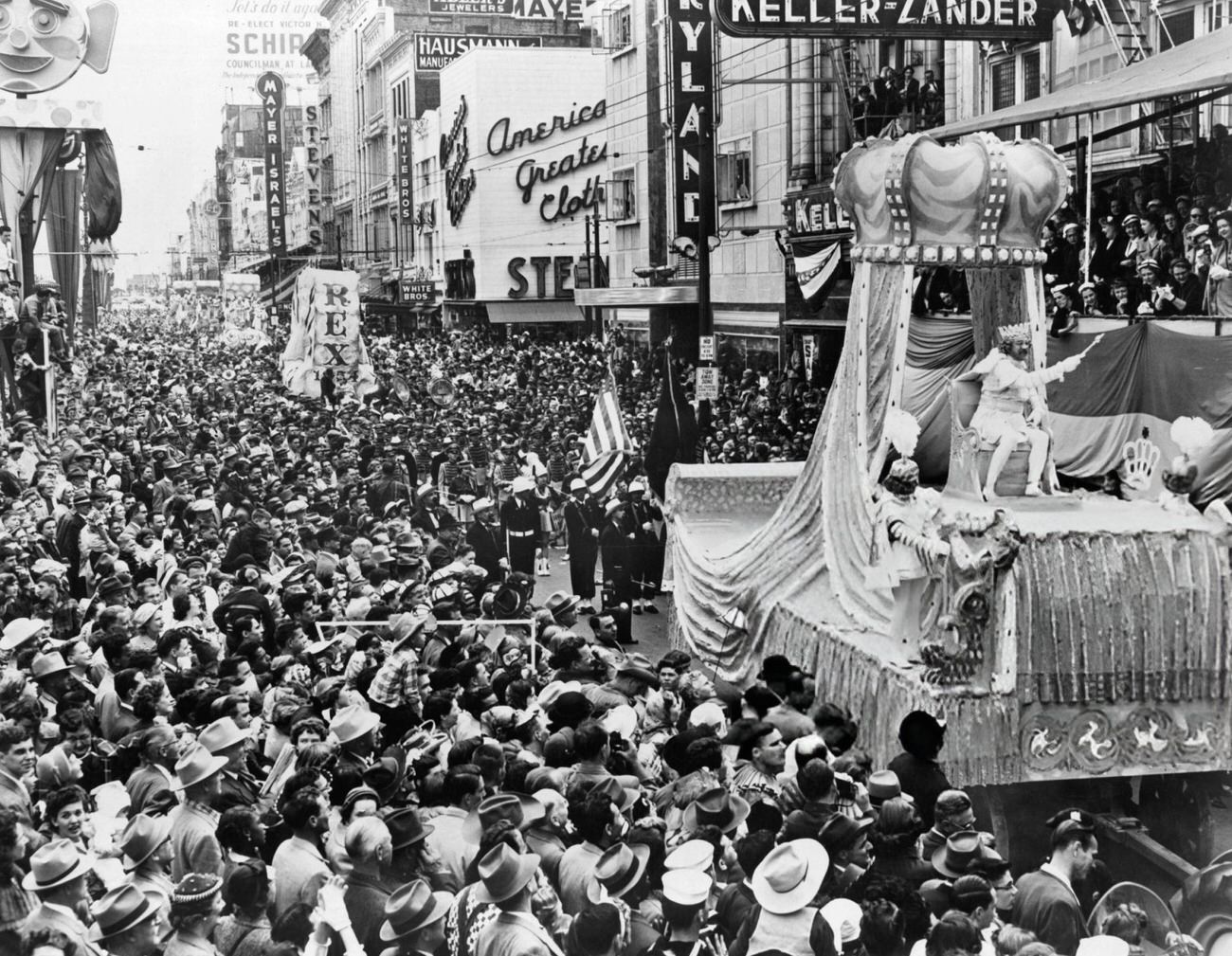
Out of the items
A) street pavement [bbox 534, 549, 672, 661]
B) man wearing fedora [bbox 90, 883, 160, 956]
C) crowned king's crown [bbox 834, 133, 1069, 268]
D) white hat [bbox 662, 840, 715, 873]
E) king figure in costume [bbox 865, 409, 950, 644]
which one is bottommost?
street pavement [bbox 534, 549, 672, 661]

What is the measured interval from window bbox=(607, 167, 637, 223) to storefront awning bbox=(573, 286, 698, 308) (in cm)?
363

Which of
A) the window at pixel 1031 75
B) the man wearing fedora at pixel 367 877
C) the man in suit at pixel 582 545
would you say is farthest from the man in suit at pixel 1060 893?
the window at pixel 1031 75

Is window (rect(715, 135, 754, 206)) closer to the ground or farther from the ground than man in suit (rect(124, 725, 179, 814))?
farther from the ground

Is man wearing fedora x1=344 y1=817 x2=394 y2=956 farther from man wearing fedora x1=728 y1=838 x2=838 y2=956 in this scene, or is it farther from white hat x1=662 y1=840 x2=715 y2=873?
man wearing fedora x1=728 y1=838 x2=838 y2=956

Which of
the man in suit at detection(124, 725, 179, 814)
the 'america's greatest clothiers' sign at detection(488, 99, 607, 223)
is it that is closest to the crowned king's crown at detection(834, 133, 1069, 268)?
the man in suit at detection(124, 725, 179, 814)

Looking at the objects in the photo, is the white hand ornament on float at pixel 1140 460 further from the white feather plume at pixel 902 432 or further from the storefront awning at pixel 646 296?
the storefront awning at pixel 646 296

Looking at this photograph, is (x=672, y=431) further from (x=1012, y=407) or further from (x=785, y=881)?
(x=785, y=881)

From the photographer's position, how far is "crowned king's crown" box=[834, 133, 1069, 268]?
1116cm

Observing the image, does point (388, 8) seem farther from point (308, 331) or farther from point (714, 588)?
point (714, 588)

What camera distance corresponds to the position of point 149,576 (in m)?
12.2

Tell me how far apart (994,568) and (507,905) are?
14.9 feet

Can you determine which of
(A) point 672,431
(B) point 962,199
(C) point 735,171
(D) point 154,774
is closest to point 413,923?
(D) point 154,774

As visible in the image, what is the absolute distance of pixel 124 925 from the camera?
5.83 m

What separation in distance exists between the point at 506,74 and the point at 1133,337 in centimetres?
1117
